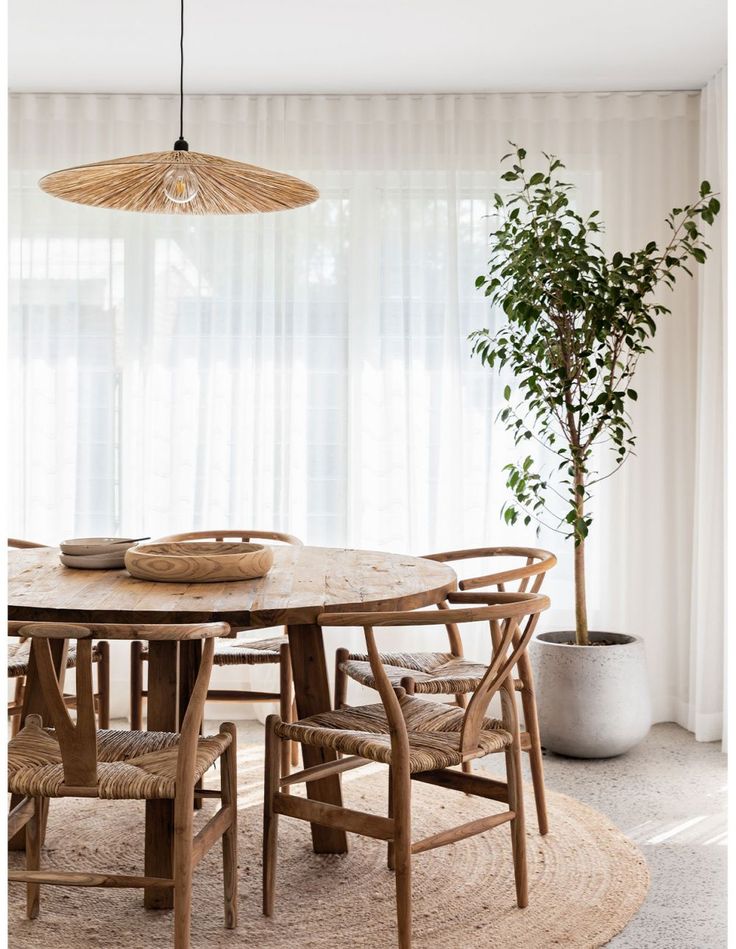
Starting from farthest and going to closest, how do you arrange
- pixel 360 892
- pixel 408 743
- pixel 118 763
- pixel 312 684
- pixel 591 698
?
1. pixel 591 698
2. pixel 312 684
3. pixel 360 892
4. pixel 408 743
5. pixel 118 763

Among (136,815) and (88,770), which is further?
(136,815)

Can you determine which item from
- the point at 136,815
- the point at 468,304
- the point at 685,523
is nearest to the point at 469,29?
the point at 468,304

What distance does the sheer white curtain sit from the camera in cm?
427

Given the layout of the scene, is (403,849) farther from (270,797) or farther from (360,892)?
(360,892)

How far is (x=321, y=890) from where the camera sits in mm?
2562

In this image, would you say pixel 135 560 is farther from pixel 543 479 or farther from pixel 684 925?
pixel 543 479

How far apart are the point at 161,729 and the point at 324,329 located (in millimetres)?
2273

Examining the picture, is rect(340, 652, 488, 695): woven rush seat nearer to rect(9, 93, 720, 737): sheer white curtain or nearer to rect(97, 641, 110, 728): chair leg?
rect(97, 641, 110, 728): chair leg

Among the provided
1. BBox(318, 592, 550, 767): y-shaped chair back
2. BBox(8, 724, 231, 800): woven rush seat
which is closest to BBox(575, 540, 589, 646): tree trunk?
BBox(318, 592, 550, 767): y-shaped chair back

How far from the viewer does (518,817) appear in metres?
2.38

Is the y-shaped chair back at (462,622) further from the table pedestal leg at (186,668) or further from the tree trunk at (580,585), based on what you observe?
the tree trunk at (580,585)

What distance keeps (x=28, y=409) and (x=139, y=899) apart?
245cm

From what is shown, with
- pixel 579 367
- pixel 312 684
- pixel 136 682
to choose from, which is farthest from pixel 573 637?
pixel 136 682

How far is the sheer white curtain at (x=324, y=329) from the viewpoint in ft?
14.0
